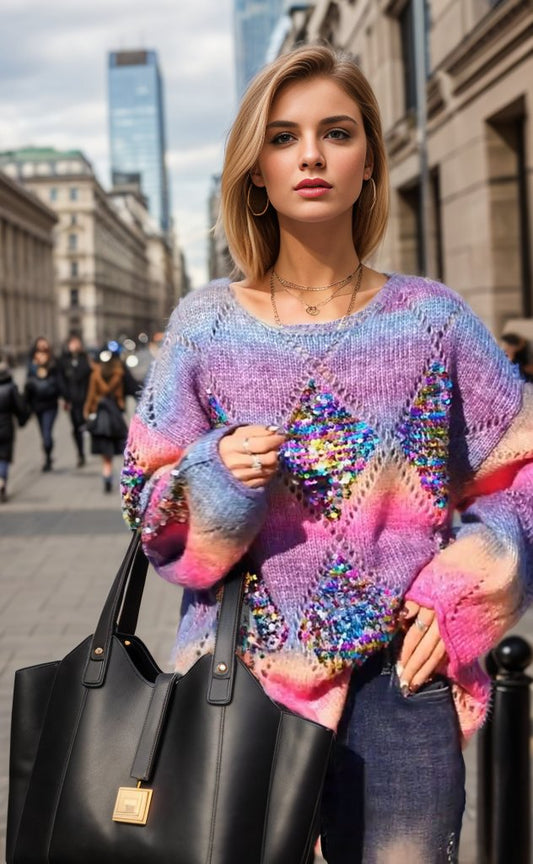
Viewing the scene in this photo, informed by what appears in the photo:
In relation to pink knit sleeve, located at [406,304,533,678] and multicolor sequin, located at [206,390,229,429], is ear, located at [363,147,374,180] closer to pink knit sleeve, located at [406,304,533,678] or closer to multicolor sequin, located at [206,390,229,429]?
pink knit sleeve, located at [406,304,533,678]

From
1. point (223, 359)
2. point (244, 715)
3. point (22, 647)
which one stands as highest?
point (223, 359)

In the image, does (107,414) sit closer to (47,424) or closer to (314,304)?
(47,424)

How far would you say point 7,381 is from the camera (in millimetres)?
14609

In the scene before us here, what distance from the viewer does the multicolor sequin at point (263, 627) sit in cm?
193

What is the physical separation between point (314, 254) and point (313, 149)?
0.22 metres

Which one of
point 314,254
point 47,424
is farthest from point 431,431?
point 47,424

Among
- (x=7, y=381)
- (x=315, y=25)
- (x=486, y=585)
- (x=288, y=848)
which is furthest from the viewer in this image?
(x=315, y=25)

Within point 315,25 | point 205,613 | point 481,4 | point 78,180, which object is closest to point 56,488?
point 481,4

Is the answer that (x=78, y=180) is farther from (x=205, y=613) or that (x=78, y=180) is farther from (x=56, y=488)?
(x=205, y=613)

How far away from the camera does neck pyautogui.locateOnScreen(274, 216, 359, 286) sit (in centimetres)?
211

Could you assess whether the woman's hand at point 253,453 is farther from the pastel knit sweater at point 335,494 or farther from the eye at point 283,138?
the eye at point 283,138

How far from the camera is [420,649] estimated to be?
6.33 ft

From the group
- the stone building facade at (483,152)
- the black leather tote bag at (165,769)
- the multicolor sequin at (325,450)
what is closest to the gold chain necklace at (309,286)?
the multicolor sequin at (325,450)

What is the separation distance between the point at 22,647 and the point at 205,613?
5039 mm
